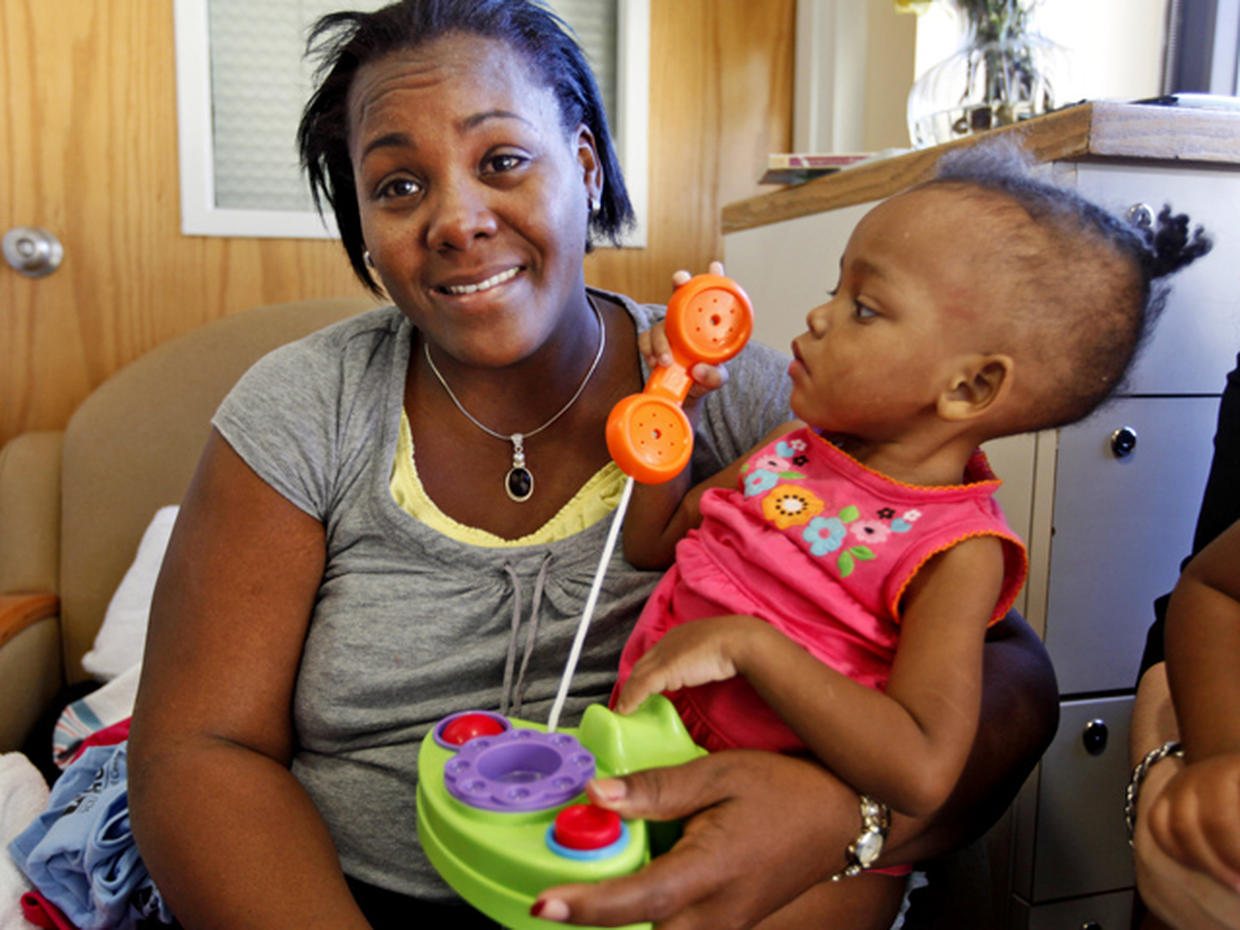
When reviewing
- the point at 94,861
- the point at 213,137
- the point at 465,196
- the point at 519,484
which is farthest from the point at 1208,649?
the point at 213,137

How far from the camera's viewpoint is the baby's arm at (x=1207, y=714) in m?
0.55

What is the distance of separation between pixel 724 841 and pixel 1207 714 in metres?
0.35

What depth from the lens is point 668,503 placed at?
94 centimetres

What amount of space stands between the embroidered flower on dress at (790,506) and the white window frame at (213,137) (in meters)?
0.99

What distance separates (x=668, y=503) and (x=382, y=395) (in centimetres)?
33

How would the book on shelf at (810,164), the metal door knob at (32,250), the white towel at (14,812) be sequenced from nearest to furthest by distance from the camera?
the white towel at (14,812), the book on shelf at (810,164), the metal door knob at (32,250)

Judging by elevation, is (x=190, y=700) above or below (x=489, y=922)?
above

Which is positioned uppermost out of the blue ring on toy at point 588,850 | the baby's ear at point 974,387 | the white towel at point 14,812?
the baby's ear at point 974,387

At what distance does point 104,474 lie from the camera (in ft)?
5.27

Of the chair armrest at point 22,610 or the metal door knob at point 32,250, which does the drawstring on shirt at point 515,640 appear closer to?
the chair armrest at point 22,610

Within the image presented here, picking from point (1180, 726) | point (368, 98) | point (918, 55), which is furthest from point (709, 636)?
point (918, 55)

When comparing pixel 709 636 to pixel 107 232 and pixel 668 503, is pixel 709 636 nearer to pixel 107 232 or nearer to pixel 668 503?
pixel 668 503

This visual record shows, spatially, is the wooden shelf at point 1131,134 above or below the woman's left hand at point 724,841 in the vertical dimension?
above

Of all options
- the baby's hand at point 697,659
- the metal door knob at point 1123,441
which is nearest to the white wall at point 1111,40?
the metal door knob at point 1123,441
